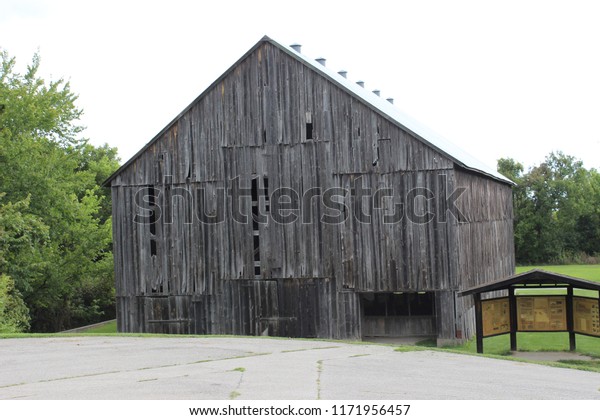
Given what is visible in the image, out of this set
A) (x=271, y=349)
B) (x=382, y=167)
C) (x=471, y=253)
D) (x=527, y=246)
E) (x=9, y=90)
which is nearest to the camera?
(x=271, y=349)

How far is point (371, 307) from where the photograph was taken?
2914cm

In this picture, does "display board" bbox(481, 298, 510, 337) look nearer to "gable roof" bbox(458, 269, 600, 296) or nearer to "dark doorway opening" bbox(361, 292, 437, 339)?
"gable roof" bbox(458, 269, 600, 296)

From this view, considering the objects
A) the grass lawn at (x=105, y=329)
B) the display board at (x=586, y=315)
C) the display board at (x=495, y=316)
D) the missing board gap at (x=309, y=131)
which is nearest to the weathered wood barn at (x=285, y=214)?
the missing board gap at (x=309, y=131)

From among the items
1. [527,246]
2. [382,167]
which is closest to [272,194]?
[382,167]

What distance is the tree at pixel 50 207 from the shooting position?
35.2 meters

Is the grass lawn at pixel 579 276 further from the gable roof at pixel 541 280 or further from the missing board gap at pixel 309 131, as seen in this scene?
the gable roof at pixel 541 280

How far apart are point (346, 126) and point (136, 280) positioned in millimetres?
9194

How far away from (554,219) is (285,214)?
179 ft

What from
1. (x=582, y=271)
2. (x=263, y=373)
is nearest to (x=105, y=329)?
(x=263, y=373)

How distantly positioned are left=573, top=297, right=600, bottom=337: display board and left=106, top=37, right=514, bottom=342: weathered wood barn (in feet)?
16.4

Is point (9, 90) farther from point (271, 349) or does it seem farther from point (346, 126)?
point (271, 349)

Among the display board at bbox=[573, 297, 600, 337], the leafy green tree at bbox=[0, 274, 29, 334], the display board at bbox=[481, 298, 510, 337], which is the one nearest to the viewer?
the display board at bbox=[573, 297, 600, 337]

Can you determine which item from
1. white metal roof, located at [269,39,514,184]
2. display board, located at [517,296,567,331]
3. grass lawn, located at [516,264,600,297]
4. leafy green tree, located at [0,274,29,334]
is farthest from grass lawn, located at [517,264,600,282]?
leafy green tree, located at [0,274,29,334]

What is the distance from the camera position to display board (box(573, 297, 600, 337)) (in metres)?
20.0
